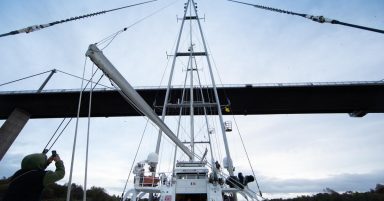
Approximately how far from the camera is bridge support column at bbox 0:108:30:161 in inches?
1726

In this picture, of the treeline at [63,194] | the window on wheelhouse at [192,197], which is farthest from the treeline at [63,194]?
the window on wheelhouse at [192,197]

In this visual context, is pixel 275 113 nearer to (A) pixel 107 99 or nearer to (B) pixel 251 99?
(B) pixel 251 99

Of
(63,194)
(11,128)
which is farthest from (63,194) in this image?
(11,128)

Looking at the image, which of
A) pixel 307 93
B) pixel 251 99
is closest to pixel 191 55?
pixel 251 99

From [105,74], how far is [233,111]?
4703cm

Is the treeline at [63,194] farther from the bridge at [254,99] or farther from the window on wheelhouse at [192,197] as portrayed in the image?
the window on wheelhouse at [192,197]

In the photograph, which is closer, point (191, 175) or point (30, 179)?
point (30, 179)

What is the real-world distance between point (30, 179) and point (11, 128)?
52390mm

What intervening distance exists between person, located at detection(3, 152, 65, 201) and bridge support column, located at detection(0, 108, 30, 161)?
4946 centimetres

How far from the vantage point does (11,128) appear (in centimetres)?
4631

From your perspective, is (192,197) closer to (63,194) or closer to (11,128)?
(11,128)

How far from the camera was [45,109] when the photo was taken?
51.8m

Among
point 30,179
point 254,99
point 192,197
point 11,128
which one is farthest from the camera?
point 254,99

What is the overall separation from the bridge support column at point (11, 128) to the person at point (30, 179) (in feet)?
162
